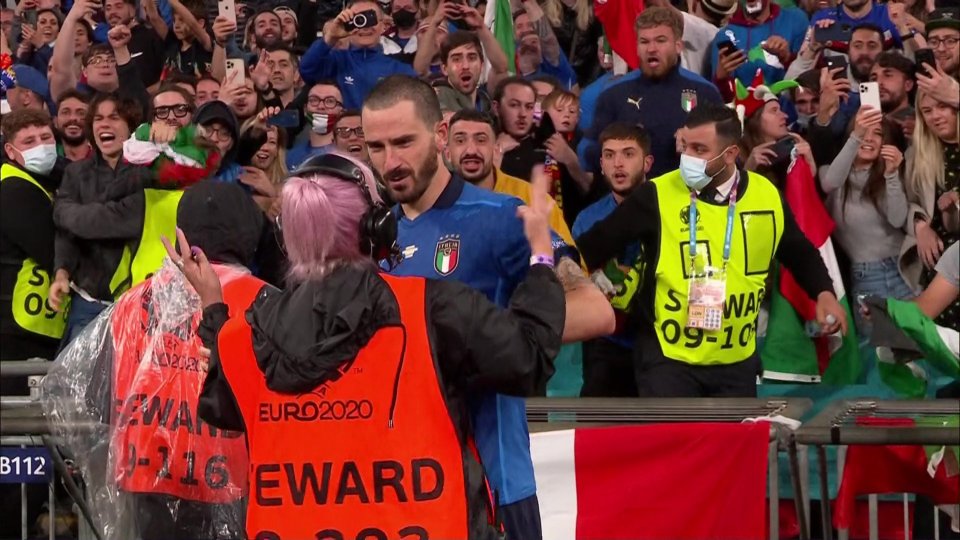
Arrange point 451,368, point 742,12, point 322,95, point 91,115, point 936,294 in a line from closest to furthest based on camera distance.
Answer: point 451,368
point 936,294
point 91,115
point 322,95
point 742,12

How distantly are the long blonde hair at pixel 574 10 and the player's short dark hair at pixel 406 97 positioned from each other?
6.69 meters

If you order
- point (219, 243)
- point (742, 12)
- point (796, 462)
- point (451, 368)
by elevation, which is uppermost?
point (742, 12)

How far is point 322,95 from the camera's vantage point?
952 cm

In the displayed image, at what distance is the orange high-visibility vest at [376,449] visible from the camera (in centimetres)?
370

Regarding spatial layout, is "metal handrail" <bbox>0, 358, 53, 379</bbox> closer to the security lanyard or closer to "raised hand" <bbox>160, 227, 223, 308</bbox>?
"raised hand" <bbox>160, 227, 223, 308</bbox>

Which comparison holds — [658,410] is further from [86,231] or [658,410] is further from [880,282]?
[86,231]

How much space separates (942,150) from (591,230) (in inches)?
72.7

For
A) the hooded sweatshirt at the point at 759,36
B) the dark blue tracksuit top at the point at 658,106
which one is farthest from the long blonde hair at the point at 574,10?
the dark blue tracksuit top at the point at 658,106

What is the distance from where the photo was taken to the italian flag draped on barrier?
18.5ft

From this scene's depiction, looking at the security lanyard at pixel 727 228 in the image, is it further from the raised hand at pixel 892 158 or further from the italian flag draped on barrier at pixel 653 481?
the italian flag draped on barrier at pixel 653 481

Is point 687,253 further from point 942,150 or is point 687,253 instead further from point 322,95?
point 322,95

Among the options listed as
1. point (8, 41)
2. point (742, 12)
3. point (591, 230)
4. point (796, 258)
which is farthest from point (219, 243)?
point (8, 41)

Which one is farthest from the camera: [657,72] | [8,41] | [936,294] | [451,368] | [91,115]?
[8,41]

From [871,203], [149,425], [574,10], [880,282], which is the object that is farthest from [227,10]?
[149,425]
